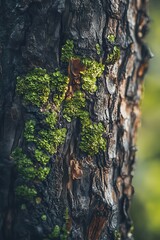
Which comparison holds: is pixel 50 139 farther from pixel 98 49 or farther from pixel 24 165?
pixel 98 49

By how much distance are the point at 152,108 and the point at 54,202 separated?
364 centimetres

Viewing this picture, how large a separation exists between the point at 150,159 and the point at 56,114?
345 centimetres

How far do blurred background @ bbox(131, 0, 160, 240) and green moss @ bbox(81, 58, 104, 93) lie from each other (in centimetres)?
213

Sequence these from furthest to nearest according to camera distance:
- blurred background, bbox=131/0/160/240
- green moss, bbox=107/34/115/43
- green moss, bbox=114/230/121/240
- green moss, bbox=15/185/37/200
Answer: blurred background, bbox=131/0/160/240, green moss, bbox=114/230/121/240, green moss, bbox=107/34/115/43, green moss, bbox=15/185/37/200

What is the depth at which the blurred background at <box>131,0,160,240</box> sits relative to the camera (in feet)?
16.2

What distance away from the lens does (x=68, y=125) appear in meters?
2.45

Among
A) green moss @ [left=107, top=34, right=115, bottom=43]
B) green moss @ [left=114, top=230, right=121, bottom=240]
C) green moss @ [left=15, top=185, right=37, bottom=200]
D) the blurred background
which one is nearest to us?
green moss @ [left=15, top=185, right=37, bottom=200]

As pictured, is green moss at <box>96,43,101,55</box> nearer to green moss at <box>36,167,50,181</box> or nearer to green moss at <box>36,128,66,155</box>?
green moss at <box>36,128,66,155</box>

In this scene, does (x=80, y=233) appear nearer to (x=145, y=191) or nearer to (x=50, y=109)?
(x=50, y=109)

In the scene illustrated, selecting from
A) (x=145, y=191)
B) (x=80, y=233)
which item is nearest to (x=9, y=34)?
(x=80, y=233)

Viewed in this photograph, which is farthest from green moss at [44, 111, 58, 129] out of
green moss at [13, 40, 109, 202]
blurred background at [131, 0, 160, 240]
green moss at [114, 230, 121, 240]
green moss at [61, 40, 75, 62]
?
blurred background at [131, 0, 160, 240]

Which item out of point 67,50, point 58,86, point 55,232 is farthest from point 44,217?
point 67,50

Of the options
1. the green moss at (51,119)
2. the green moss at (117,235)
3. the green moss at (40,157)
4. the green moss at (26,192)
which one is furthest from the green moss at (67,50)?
the green moss at (117,235)

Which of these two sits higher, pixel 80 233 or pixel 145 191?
pixel 145 191
